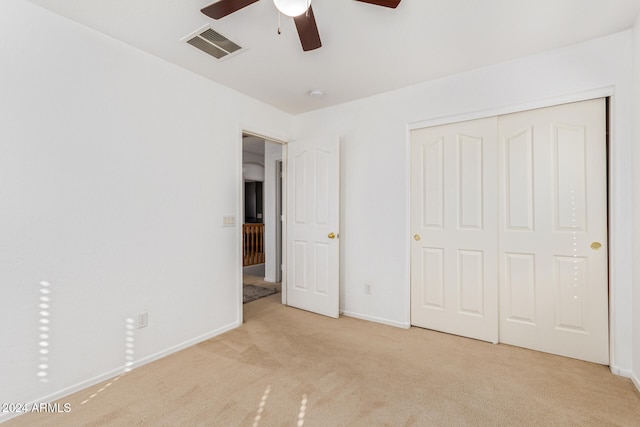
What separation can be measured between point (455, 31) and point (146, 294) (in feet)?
10.2

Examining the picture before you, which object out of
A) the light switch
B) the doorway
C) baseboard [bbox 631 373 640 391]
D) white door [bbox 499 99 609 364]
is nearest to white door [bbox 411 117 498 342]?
white door [bbox 499 99 609 364]

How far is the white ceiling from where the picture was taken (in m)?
1.90

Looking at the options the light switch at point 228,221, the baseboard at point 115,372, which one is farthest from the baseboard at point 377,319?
the light switch at point 228,221

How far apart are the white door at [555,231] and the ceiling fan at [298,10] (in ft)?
6.10

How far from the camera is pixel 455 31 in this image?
216 cm

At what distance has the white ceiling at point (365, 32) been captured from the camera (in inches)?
74.7

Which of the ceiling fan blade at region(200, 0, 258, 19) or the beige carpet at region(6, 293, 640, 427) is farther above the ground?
the ceiling fan blade at region(200, 0, 258, 19)

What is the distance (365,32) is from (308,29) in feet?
2.20

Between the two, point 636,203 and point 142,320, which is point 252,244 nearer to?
point 142,320

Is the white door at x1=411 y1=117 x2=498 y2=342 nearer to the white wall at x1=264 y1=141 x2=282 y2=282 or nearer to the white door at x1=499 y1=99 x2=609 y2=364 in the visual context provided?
the white door at x1=499 y1=99 x2=609 y2=364

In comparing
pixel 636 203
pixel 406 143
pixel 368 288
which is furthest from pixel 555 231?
pixel 368 288

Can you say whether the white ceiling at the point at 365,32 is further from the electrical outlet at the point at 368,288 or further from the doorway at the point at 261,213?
the electrical outlet at the point at 368,288

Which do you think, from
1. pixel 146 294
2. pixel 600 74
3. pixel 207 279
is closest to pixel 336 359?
pixel 207 279

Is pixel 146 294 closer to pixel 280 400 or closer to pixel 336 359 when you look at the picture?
pixel 280 400
